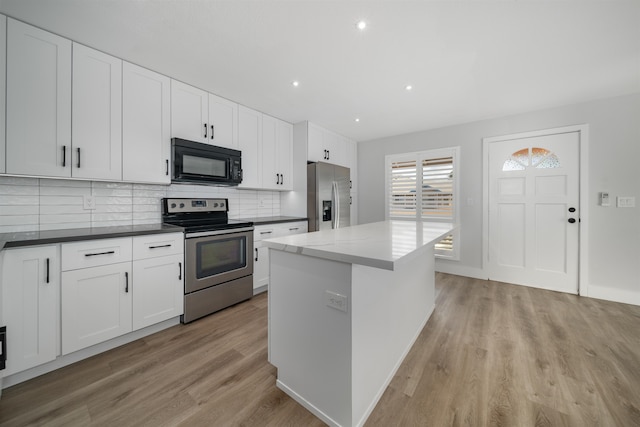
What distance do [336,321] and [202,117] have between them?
264 cm

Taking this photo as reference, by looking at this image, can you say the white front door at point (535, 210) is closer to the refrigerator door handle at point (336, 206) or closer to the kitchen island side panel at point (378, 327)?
the refrigerator door handle at point (336, 206)

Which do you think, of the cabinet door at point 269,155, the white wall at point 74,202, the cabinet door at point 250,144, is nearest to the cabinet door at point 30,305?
the white wall at point 74,202

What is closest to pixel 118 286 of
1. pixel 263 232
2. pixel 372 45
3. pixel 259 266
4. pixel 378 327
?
pixel 259 266

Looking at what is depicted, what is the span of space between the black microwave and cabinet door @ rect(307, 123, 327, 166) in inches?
46.6

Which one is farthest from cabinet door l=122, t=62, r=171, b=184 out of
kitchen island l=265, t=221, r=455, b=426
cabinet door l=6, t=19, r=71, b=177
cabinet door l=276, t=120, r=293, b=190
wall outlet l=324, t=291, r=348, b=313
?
wall outlet l=324, t=291, r=348, b=313

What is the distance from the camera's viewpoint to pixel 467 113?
345 centimetres

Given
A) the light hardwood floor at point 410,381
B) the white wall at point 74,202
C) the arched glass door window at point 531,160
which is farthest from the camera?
the arched glass door window at point 531,160

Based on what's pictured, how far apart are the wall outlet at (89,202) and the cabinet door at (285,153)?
2076mm

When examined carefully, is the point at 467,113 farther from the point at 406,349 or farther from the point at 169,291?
the point at 169,291

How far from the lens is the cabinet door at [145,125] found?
87.8 inches

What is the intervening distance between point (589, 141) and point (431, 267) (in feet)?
8.88

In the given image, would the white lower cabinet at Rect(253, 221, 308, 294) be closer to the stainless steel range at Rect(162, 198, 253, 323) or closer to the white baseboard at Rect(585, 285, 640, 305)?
the stainless steel range at Rect(162, 198, 253, 323)

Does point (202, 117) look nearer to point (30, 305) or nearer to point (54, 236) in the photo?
point (54, 236)

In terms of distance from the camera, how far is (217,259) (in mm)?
2559
